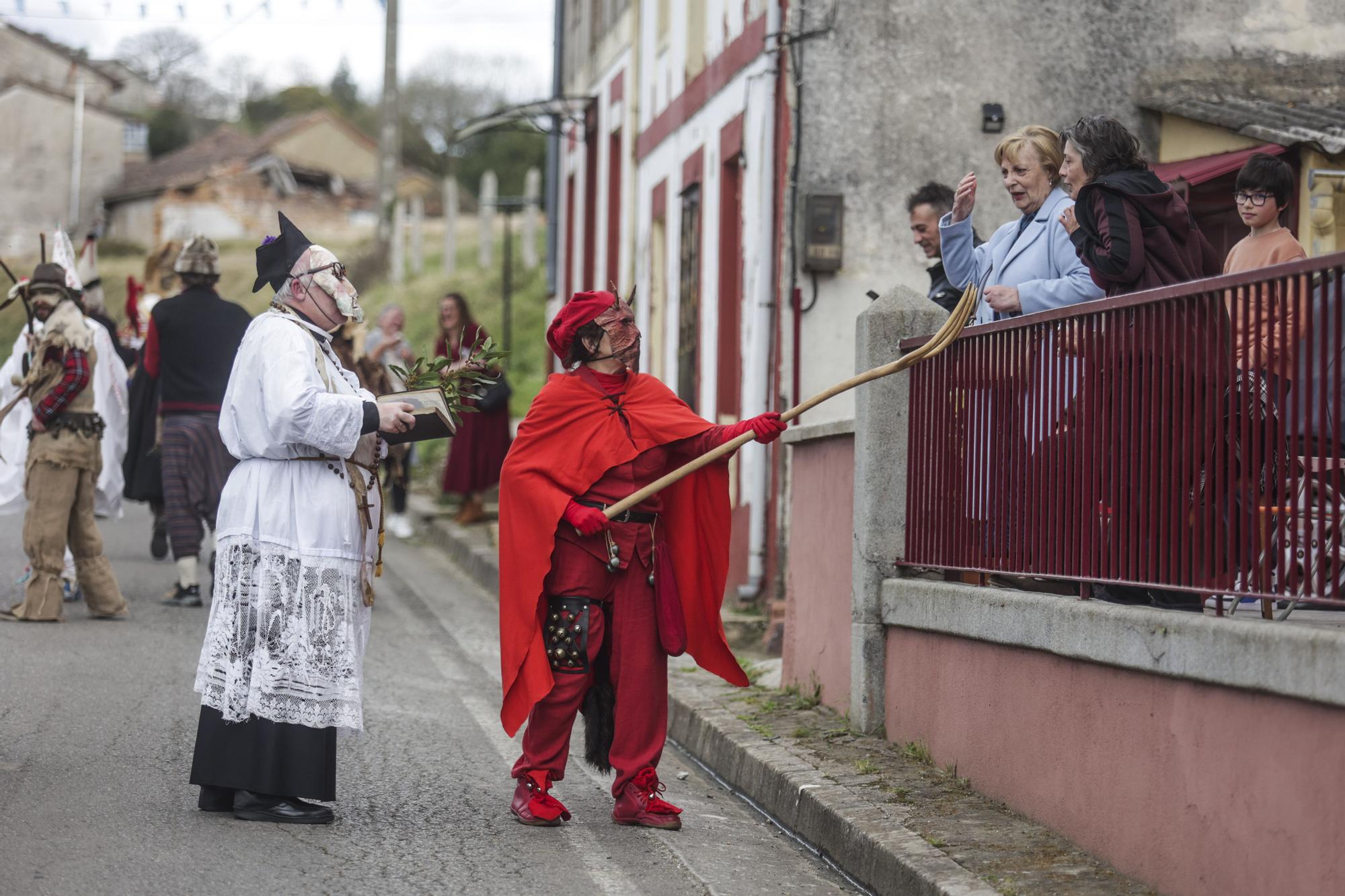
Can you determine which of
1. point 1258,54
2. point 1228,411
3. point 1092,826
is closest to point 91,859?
point 1092,826

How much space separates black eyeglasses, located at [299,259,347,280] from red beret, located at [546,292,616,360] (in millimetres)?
772

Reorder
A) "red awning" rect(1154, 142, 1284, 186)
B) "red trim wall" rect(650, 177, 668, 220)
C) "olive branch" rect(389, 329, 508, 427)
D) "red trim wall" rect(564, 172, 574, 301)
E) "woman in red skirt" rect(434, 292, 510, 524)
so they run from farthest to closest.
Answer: "red trim wall" rect(564, 172, 574, 301) → "woman in red skirt" rect(434, 292, 510, 524) → "red trim wall" rect(650, 177, 668, 220) → "red awning" rect(1154, 142, 1284, 186) → "olive branch" rect(389, 329, 508, 427)

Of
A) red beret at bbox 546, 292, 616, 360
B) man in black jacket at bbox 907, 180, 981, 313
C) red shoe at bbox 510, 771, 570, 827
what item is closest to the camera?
red shoe at bbox 510, 771, 570, 827

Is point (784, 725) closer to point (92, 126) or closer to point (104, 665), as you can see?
point (104, 665)

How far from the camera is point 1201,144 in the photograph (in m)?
12.3

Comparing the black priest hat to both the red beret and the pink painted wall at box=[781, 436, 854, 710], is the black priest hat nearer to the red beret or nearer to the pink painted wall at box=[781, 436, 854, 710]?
the red beret

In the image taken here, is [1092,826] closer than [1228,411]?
No

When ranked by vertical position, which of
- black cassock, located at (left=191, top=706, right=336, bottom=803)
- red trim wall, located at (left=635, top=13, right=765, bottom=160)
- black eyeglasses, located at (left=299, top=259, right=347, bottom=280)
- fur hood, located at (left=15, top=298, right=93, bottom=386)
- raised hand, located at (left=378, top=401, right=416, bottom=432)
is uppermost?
red trim wall, located at (left=635, top=13, right=765, bottom=160)

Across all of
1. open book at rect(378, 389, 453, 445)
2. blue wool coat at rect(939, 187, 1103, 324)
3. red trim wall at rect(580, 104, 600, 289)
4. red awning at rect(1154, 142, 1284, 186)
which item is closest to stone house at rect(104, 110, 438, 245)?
red trim wall at rect(580, 104, 600, 289)

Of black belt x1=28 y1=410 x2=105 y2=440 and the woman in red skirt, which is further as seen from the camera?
the woman in red skirt

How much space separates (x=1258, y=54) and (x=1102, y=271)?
7457 millimetres

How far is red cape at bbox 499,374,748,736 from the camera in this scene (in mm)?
6445

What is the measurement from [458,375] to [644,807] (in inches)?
68.8

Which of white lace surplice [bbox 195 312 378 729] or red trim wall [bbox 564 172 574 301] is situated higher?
red trim wall [bbox 564 172 574 301]
